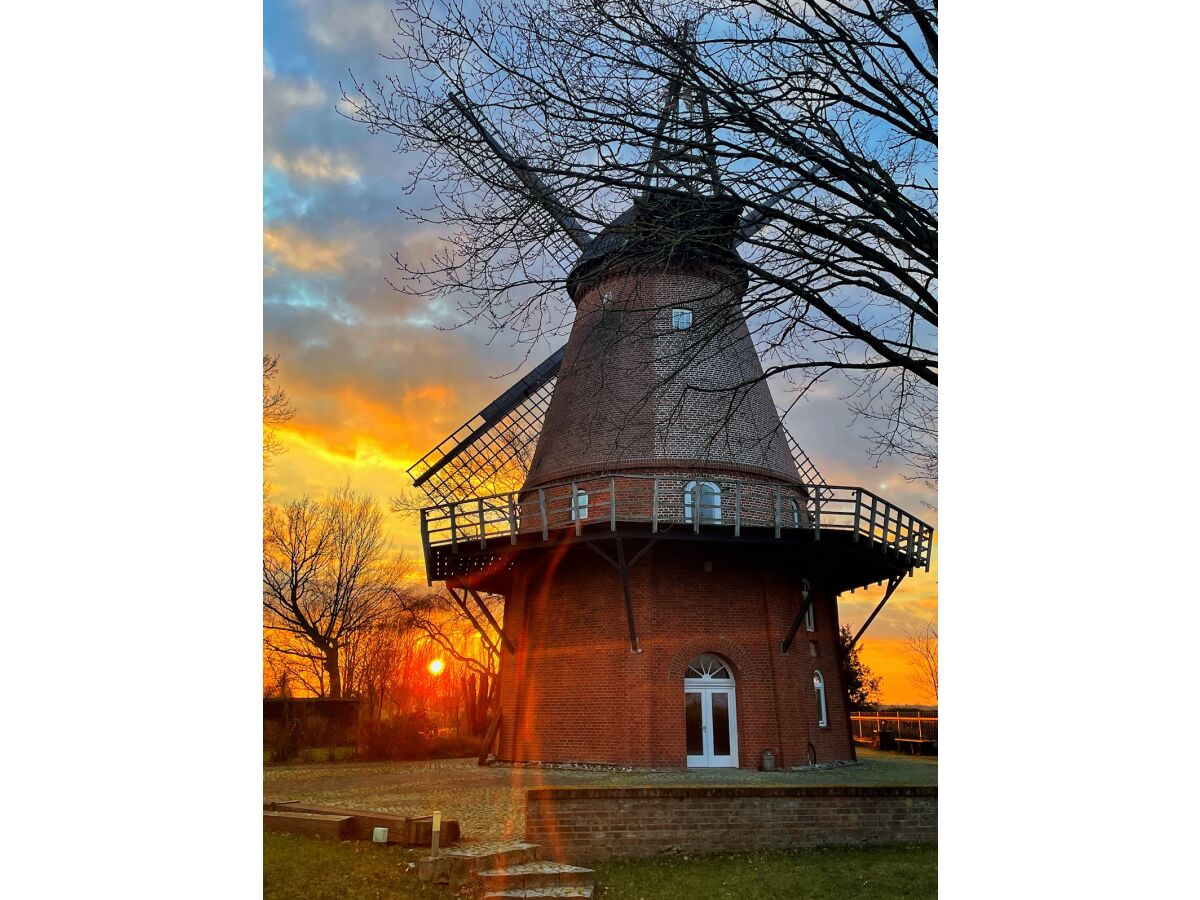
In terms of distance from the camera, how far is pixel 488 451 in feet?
59.6

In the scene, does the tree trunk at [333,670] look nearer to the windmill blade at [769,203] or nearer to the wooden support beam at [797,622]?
the wooden support beam at [797,622]

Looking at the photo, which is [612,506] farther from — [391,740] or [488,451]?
[391,740]

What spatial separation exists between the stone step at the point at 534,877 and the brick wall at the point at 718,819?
489 millimetres

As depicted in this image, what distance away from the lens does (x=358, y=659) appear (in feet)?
70.0

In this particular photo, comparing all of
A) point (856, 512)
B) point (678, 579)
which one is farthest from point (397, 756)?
point (856, 512)

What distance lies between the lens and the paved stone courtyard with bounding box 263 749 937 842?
28.8ft

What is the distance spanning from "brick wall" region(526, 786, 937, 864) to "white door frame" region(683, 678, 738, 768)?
5.87 meters

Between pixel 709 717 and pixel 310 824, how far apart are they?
707 centimetres

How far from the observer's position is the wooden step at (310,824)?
7660 millimetres
